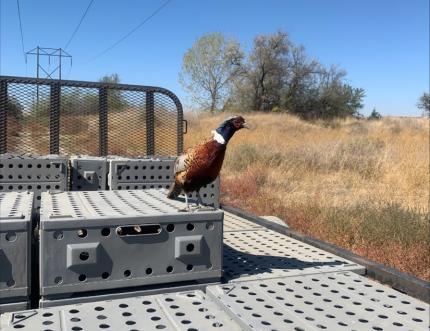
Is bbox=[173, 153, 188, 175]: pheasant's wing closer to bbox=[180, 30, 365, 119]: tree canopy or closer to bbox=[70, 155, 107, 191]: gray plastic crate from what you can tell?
bbox=[70, 155, 107, 191]: gray plastic crate

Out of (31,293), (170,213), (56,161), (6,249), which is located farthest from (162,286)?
(56,161)

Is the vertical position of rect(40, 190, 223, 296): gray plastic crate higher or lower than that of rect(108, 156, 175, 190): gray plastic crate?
lower

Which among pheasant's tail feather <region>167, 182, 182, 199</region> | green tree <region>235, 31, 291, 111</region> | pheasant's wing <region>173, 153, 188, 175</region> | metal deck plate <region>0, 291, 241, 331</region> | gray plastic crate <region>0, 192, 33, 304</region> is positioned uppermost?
green tree <region>235, 31, 291, 111</region>

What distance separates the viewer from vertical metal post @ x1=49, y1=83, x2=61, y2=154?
3.63 meters

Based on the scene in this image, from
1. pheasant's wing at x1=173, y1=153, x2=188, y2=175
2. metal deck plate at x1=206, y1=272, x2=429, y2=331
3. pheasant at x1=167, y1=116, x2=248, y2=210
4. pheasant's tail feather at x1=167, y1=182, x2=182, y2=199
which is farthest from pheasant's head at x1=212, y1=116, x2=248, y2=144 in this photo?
metal deck plate at x1=206, y1=272, x2=429, y2=331

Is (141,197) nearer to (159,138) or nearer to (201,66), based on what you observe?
(159,138)

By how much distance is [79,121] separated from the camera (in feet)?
13.1

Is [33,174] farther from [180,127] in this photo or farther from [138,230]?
[180,127]

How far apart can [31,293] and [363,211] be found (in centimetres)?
499

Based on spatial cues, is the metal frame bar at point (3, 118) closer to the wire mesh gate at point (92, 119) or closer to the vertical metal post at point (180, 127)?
the wire mesh gate at point (92, 119)

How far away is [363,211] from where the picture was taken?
602cm

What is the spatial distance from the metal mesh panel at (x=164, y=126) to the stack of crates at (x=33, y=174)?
3.81 ft

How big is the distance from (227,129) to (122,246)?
2.83 feet

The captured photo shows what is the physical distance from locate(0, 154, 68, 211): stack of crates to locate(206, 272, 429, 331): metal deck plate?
1481 mm
